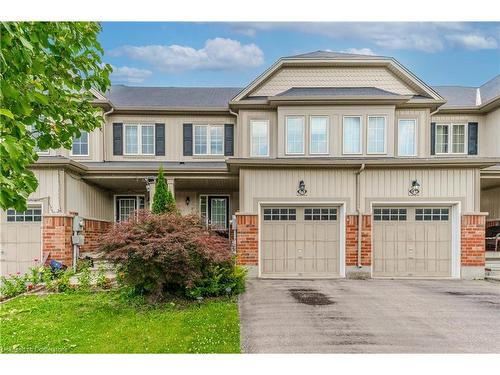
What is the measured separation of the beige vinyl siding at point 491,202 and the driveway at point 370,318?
5.23 m

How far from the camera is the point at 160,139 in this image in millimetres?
13547

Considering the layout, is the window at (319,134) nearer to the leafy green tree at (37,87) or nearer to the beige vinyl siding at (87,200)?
the beige vinyl siding at (87,200)

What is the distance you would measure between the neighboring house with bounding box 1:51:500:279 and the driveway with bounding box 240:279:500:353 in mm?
1219

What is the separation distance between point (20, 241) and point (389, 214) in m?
10.2

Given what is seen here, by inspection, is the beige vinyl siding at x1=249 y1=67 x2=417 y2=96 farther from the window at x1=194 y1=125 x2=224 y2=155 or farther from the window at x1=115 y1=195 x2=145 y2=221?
the window at x1=115 y1=195 x2=145 y2=221

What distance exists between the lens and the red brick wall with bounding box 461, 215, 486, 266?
10.0 m

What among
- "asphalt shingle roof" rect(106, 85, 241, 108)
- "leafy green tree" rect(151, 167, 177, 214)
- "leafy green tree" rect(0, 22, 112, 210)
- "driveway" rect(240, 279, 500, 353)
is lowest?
"driveway" rect(240, 279, 500, 353)

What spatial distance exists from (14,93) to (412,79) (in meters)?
12.5

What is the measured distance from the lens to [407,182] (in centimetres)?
1019

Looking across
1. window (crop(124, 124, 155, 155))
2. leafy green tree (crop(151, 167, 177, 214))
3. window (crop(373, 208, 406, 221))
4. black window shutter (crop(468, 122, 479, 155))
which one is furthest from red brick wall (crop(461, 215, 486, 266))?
window (crop(124, 124, 155, 155))

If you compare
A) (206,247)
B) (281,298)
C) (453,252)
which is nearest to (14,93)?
(206,247)

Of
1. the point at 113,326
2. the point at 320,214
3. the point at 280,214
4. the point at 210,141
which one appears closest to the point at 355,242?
the point at 320,214

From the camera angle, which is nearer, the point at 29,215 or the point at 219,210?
the point at 29,215

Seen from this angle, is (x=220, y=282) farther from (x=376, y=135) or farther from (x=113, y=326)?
(x=376, y=135)
